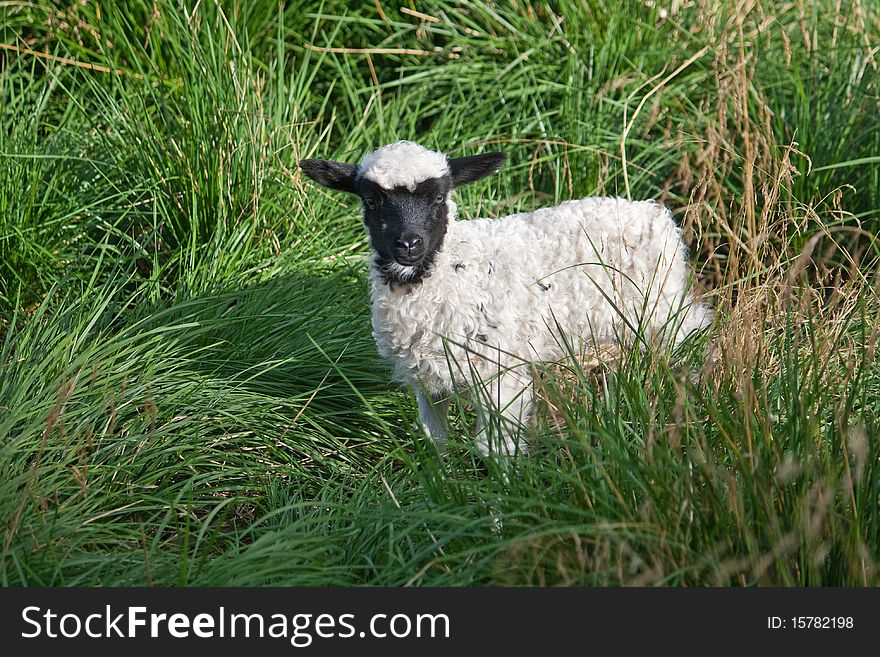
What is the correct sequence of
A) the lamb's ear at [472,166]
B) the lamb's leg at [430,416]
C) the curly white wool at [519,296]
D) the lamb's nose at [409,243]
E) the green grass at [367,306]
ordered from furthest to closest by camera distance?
the lamb's ear at [472,166] → the lamb's leg at [430,416] → the curly white wool at [519,296] → the lamb's nose at [409,243] → the green grass at [367,306]

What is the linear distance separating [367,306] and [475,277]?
109 centimetres

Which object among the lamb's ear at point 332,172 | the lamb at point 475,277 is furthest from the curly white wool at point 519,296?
the lamb's ear at point 332,172

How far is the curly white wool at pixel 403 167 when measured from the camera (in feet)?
12.5

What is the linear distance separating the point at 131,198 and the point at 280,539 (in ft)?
9.37

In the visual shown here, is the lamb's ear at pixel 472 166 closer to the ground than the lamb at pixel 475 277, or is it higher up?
higher up

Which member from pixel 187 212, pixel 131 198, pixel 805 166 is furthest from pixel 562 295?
pixel 131 198

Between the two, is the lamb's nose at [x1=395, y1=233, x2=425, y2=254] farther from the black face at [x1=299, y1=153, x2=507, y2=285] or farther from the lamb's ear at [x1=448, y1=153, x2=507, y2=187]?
the lamb's ear at [x1=448, y1=153, x2=507, y2=187]

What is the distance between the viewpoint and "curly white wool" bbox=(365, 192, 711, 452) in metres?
3.85

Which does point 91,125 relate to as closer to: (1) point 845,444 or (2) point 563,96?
(2) point 563,96

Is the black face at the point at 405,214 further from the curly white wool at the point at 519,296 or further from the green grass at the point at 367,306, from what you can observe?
the green grass at the point at 367,306

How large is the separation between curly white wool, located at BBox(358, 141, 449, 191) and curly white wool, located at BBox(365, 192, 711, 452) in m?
0.03

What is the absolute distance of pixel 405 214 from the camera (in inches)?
149

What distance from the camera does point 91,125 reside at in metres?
5.65

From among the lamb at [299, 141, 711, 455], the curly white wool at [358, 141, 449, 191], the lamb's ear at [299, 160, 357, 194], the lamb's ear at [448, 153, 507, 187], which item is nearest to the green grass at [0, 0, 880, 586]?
the lamb at [299, 141, 711, 455]
